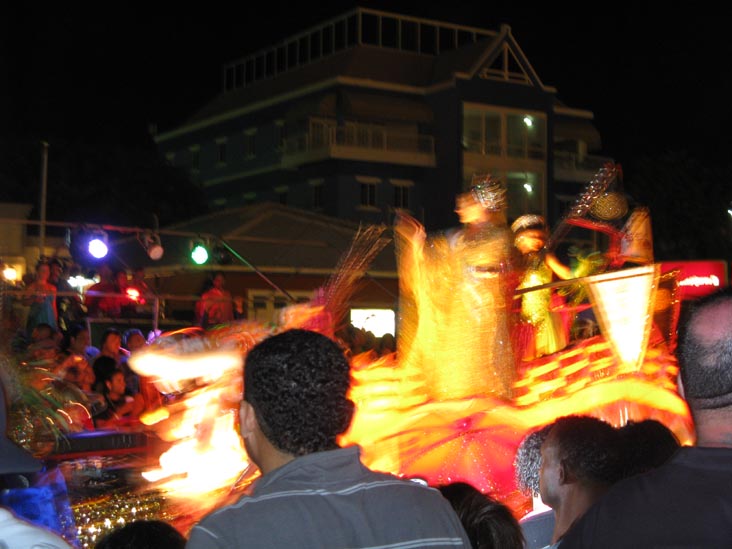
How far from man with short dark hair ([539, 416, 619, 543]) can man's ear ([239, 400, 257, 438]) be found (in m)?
1.09

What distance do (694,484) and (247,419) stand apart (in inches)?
44.9

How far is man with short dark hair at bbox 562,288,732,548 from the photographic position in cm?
220

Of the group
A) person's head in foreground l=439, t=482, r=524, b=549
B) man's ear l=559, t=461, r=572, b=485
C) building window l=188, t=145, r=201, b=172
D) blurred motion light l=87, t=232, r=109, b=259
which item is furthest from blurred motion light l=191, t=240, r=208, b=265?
building window l=188, t=145, r=201, b=172

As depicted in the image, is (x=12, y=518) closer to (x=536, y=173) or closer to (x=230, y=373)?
(x=230, y=373)

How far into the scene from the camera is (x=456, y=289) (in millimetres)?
6980

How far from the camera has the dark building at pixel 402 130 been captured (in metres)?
31.5

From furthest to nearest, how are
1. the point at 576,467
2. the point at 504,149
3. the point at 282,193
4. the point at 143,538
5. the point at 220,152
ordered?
1. the point at 220,152
2. the point at 282,193
3. the point at 504,149
4. the point at 576,467
5. the point at 143,538

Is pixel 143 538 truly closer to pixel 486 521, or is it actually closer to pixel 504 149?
pixel 486 521

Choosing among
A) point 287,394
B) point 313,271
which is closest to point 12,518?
point 287,394

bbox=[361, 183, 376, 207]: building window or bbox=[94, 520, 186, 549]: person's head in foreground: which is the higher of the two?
bbox=[361, 183, 376, 207]: building window

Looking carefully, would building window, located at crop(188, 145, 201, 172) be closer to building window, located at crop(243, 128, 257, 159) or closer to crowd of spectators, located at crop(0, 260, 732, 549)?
building window, located at crop(243, 128, 257, 159)

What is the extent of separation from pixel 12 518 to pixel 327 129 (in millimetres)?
28851

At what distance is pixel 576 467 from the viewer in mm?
3371

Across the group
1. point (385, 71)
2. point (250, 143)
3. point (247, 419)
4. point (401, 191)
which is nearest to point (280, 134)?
point (250, 143)
